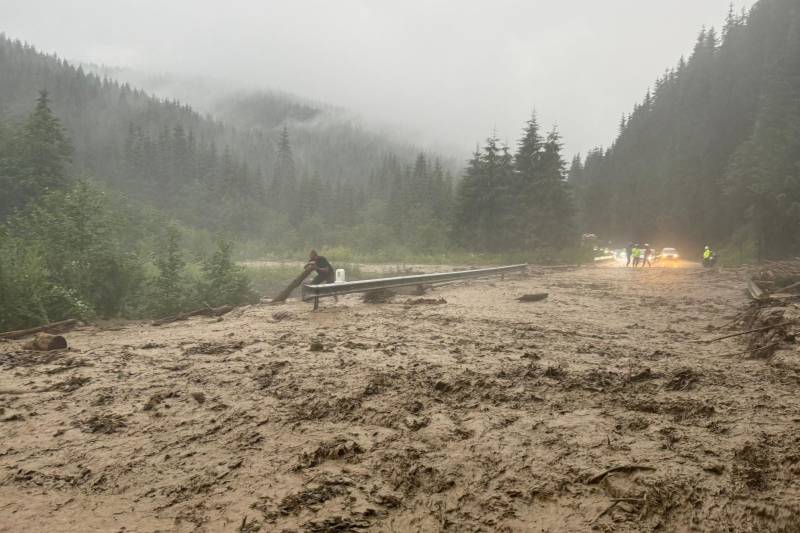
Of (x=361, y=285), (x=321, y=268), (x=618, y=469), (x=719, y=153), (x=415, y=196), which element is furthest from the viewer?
(x=415, y=196)

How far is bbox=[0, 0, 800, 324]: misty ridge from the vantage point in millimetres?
14992

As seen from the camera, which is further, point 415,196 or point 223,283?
point 415,196

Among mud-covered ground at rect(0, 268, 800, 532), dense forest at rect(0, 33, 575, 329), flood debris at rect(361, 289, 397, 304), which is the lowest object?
mud-covered ground at rect(0, 268, 800, 532)

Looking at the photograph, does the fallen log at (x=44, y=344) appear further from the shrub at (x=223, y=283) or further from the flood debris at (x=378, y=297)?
the shrub at (x=223, y=283)

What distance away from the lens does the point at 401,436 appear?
393 centimetres

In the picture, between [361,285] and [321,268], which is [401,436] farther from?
[321,268]

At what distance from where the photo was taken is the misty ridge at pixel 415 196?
14992 mm

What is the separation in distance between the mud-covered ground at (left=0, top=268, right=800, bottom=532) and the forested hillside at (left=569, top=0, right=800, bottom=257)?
41.1m

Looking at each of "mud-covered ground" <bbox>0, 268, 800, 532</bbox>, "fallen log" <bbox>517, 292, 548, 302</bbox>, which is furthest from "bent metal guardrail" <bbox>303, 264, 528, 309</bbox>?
"mud-covered ground" <bbox>0, 268, 800, 532</bbox>

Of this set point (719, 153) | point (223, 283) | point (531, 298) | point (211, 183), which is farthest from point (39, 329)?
point (211, 183)

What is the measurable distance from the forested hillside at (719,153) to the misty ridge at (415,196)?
0.26 metres

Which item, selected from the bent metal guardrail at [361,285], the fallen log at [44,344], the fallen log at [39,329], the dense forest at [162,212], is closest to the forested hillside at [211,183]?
the dense forest at [162,212]

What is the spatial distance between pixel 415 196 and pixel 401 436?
7850 centimetres

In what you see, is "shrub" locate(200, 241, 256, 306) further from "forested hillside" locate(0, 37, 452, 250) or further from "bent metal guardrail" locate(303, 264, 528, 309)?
"forested hillside" locate(0, 37, 452, 250)
